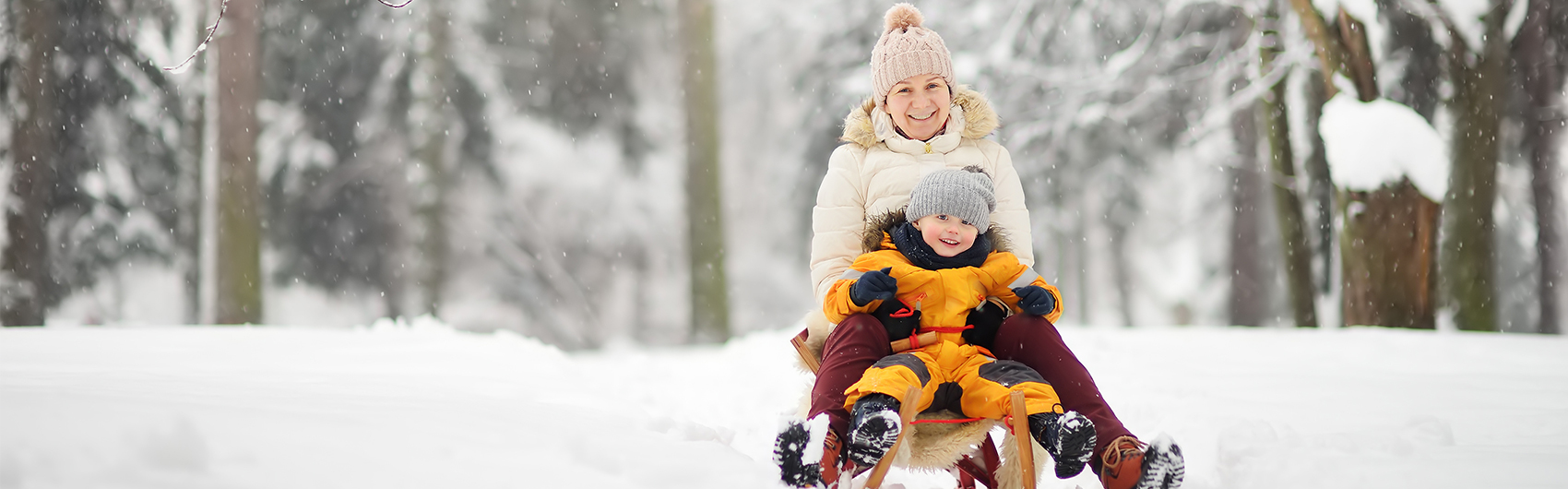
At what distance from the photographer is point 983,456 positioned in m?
3.04

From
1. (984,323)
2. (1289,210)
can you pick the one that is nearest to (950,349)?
(984,323)

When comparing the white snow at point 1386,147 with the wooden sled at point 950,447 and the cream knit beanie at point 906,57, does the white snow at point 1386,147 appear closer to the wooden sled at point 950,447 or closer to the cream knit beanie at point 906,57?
the cream knit beanie at point 906,57

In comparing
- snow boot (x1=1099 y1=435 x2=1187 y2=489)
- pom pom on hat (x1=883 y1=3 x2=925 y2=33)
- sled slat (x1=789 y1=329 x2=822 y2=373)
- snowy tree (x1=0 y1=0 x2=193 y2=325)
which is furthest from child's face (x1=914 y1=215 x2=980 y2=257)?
snowy tree (x1=0 y1=0 x2=193 y2=325)

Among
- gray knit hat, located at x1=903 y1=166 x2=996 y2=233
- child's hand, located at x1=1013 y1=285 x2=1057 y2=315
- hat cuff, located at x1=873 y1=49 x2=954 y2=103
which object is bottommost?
child's hand, located at x1=1013 y1=285 x2=1057 y2=315

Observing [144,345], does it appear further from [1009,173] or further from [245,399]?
[1009,173]

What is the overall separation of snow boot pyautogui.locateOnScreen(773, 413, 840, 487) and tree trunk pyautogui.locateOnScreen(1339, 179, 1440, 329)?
568 centimetres

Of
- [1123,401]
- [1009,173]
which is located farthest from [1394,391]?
[1009,173]

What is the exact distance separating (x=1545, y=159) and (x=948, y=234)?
9.67 m

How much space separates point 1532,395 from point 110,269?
1531 cm

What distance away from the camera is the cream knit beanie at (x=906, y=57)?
10.9 ft

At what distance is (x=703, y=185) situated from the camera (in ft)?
36.6

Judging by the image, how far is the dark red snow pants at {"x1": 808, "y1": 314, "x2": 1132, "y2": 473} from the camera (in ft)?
8.41

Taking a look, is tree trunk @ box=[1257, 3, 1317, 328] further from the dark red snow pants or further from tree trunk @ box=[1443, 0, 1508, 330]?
the dark red snow pants

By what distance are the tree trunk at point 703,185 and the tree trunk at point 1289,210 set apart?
5737 mm
